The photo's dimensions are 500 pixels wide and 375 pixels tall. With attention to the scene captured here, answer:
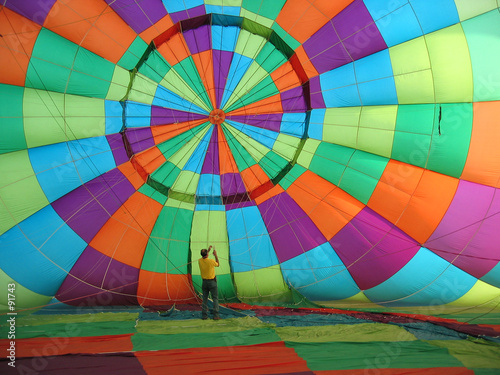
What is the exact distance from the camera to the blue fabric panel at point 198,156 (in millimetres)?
4996

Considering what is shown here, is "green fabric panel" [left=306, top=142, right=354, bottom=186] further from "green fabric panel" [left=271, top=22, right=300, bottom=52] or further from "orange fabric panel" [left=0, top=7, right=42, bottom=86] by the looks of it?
"orange fabric panel" [left=0, top=7, right=42, bottom=86]

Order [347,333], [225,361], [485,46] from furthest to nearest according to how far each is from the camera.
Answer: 1. [485,46]
2. [347,333]
3. [225,361]

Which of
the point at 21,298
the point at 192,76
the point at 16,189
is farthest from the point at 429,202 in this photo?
the point at 21,298

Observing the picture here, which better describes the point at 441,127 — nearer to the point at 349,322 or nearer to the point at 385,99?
the point at 385,99

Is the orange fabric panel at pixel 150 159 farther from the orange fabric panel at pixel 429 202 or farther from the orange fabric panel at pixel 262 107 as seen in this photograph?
the orange fabric panel at pixel 429 202

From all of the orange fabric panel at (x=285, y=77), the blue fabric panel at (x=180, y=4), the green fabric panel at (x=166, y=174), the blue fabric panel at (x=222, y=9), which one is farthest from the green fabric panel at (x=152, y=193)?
the blue fabric panel at (x=222, y=9)

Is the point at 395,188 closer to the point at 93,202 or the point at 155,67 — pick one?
the point at 155,67

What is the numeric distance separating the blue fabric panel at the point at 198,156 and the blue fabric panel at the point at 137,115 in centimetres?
62

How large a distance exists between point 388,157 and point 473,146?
0.83 m

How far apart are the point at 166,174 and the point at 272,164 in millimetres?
1255

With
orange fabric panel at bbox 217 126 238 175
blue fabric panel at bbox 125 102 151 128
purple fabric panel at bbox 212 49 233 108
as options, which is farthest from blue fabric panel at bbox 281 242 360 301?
blue fabric panel at bbox 125 102 151 128

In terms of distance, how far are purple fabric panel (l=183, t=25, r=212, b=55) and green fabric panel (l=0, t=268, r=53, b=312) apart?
2.72 metres

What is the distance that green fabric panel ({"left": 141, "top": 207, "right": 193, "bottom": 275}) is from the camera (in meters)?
5.16

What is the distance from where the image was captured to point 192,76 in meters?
4.75
